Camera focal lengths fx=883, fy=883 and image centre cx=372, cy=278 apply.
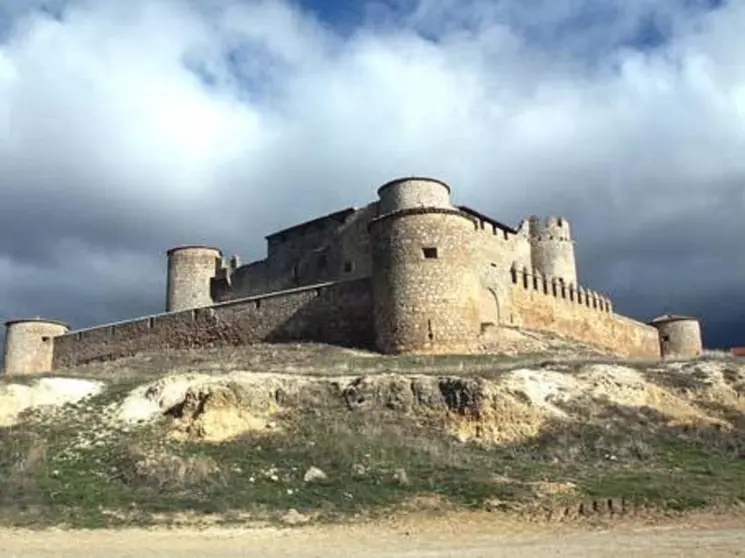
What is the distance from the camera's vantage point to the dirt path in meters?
12.6

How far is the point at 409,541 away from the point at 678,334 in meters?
41.2

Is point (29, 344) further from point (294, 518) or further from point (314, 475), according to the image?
point (294, 518)

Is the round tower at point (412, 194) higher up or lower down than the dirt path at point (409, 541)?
higher up

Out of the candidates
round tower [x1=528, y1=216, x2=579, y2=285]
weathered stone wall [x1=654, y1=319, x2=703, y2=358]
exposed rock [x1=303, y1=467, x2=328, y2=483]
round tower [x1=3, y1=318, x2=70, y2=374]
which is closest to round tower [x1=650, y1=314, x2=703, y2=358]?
weathered stone wall [x1=654, y1=319, x2=703, y2=358]

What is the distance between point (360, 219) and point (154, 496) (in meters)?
27.0

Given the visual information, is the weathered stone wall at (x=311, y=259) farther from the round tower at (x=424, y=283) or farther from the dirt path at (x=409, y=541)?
the dirt path at (x=409, y=541)

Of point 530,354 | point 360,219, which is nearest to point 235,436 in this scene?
point 530,354

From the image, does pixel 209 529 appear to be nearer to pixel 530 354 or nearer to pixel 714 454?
pixel 714 454

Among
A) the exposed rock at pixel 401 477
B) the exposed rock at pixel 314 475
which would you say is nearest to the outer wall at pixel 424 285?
the exposed rock at pixel 401 477

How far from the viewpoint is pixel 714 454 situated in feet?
66.4

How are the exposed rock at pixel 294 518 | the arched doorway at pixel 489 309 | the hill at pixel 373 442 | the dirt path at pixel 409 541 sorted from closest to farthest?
1. the dirt path at pixel 409 541
2. the exposed rock at pixel 294 518
3. the hill at pixel 373 442
4. the arched doorway at pixel 489 309

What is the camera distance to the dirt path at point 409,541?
41.3 ft

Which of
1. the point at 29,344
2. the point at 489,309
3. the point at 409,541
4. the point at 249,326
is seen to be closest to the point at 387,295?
the point at 489,309

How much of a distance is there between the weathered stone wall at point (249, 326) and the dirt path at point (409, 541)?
17328mm
